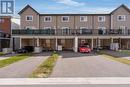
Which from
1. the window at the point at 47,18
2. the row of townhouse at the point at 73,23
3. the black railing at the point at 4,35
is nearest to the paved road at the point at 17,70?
the black railing at the point at 4,35

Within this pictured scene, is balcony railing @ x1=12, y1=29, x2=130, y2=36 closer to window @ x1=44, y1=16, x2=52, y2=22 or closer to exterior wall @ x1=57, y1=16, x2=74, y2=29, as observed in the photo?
exterior wall @ x1=57, y1=16, x2=74, y2=29

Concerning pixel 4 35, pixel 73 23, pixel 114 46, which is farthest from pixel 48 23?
pixel 114 46

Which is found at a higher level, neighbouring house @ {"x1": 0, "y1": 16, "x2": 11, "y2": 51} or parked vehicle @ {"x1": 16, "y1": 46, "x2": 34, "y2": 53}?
neighbouring house @ {"x1": 0, "y1": 16, "x2": 11, "y2": 51}

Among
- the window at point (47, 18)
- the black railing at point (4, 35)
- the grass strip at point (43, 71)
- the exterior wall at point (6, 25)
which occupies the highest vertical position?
the window at point (47, 18)

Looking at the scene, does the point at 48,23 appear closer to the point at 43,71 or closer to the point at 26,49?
the point at 26,49

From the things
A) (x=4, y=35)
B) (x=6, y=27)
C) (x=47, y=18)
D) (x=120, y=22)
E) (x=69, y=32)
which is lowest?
(x=4, y=35)

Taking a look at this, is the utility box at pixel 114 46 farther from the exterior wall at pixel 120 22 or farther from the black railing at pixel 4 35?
the black railing at pixel 4 35

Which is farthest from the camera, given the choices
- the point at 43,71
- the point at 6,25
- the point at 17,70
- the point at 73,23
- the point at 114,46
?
the point at 73,23

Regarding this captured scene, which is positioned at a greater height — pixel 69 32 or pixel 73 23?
pixel 73 23

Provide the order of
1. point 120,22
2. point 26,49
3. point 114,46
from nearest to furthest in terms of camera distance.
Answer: point 26,49 < point 114,46 < point 120,22

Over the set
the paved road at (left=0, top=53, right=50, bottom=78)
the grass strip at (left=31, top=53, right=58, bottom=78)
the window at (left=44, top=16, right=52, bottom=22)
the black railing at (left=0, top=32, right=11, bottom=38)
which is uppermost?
the window at (left=44, top=16, right=52, bottom=22)

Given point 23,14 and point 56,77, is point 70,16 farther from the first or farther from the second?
point 56,77

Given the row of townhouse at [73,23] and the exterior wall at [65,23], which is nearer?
the row of townhouse at [73,23]

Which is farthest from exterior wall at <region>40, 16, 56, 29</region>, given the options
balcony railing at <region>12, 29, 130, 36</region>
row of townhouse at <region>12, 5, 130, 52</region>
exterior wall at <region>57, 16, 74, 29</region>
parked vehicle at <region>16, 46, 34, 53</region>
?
parked vehicle at <region>16, 46, 34, 53</region>
